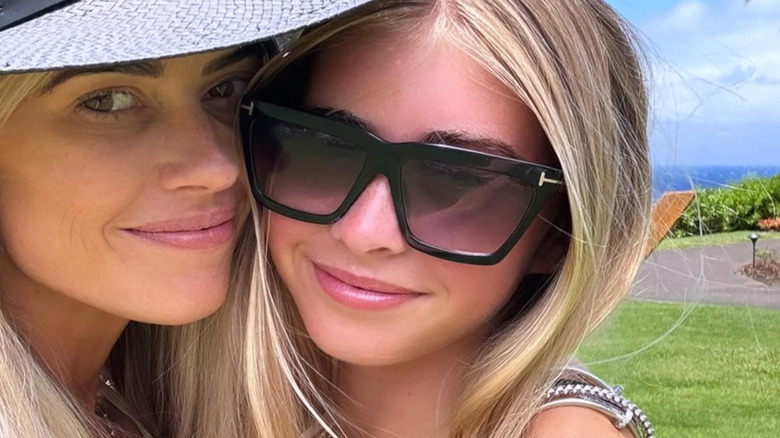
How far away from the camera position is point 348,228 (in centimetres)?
122

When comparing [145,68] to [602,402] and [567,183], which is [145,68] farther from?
[602,402]

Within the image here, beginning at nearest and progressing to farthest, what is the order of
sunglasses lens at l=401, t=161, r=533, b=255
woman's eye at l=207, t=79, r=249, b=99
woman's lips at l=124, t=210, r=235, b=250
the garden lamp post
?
sunglasses lens at l=401, t=161, r=533, b=255
woman's lips at l=124, t=210, r=235, b=250
woman's eye at l=207, t=79, r=249, b=99
the garden lamp post

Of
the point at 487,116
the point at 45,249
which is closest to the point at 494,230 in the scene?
the point at 487,116

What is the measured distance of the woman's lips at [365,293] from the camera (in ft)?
4.11

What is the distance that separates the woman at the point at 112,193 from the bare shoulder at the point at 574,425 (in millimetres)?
595

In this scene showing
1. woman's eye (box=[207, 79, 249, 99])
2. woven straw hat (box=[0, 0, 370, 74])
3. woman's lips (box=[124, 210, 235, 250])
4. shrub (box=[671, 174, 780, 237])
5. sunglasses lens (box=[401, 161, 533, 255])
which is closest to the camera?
woven straw hat (box=[0, 0, 370, 74])

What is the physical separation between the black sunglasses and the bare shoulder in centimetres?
27

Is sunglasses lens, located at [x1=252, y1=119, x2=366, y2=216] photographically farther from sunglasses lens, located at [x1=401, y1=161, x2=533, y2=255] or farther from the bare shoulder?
the bare shoulder

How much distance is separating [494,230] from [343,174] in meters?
0.25

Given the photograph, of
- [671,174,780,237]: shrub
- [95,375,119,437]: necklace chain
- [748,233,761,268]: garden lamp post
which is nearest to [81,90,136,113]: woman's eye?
[95,375,119,437]: necklace chain

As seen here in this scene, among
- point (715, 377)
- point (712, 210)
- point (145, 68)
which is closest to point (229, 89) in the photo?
point (145, 68)

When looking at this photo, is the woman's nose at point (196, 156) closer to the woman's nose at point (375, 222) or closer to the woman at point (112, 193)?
the woman at point (112, 193)

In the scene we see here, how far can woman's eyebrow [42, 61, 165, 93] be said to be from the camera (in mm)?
1082

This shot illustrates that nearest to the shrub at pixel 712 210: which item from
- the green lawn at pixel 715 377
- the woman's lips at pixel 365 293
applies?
the woman's lips at pixel 365 293
